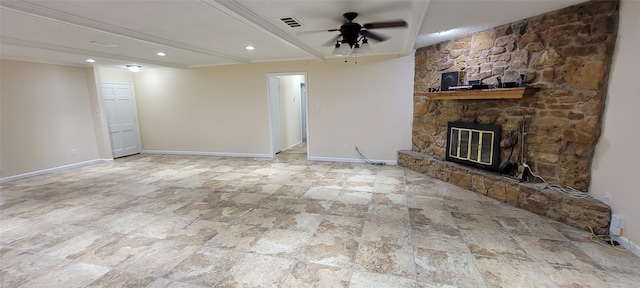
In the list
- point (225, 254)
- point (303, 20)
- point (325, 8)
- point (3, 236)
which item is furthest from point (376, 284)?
point (3, 236)

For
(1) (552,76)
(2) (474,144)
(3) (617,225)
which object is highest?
(1) (552,76)

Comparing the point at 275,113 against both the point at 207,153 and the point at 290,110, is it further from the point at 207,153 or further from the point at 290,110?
the point at 207,153

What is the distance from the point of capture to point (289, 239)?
8.55 feet

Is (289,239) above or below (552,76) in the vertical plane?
below

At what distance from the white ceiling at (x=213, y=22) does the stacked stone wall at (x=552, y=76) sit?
23 centimetres

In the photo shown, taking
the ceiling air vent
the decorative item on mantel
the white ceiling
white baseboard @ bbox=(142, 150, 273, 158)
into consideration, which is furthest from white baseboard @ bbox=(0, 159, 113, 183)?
A: the decorative item on mantel

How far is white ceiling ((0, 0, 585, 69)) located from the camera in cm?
251

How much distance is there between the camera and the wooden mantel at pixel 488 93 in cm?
316

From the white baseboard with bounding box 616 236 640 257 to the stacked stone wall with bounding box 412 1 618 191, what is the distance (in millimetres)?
609

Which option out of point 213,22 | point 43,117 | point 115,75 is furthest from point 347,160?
point 43,117

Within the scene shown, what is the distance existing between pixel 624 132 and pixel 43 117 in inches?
347

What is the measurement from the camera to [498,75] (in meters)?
3.64

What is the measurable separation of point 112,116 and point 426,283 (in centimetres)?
767

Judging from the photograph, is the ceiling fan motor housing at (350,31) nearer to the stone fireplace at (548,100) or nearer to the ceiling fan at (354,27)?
the ceiling fan at (354,27)
